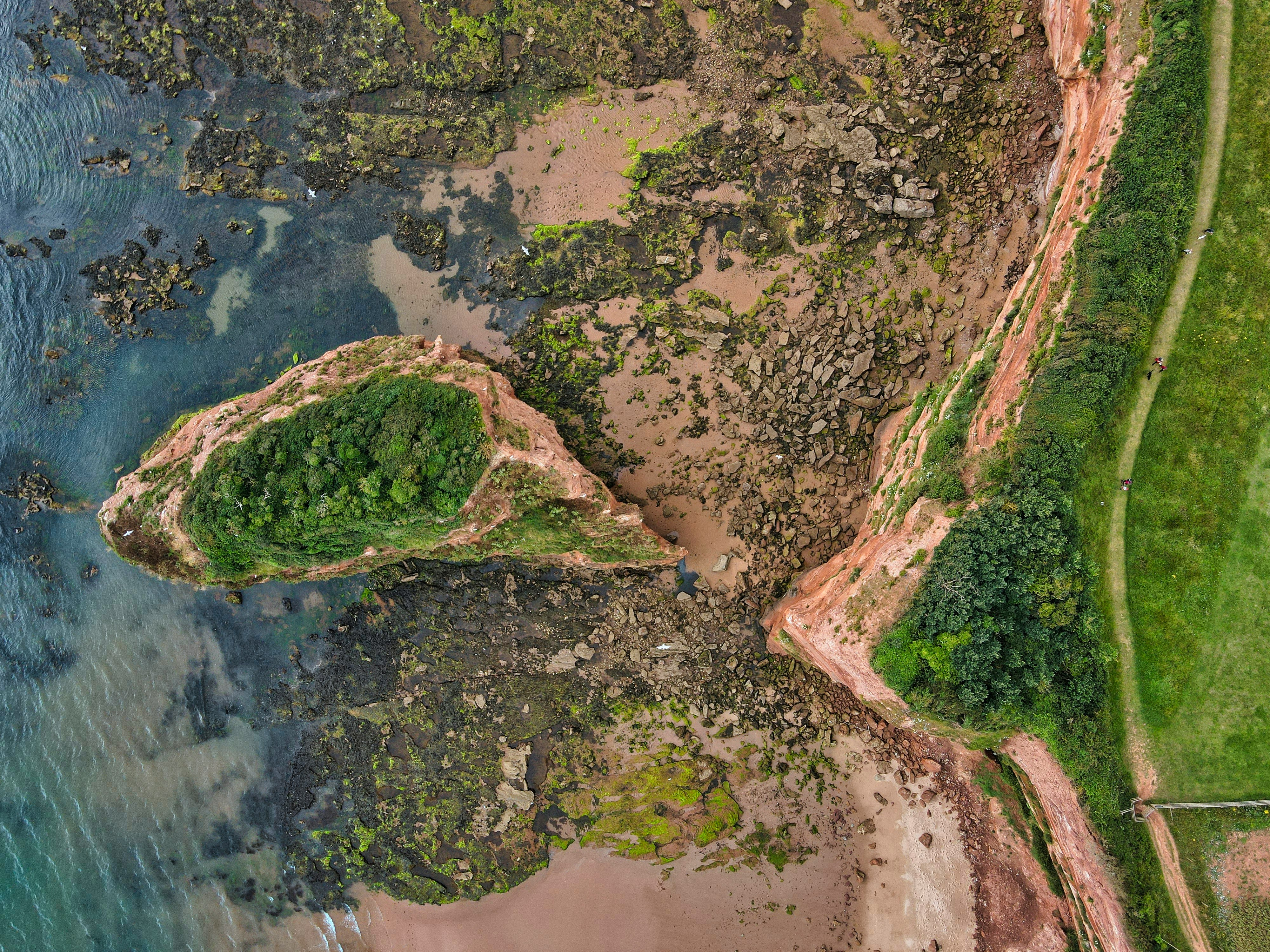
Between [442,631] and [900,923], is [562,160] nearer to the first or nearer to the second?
[442,631]

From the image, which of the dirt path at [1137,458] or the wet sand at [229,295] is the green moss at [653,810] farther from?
the wet sand at [229,295]

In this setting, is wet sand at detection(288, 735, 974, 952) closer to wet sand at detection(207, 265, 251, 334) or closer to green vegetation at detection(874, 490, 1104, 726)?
green vegetation at detection(874, 490, 1104, 726)

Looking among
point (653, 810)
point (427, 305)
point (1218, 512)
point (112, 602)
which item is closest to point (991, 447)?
point (1218, 512)

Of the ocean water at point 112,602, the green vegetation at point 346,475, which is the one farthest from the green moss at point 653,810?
the ocean water at point 112,602

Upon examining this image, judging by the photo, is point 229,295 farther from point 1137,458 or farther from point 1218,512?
point 1218,512

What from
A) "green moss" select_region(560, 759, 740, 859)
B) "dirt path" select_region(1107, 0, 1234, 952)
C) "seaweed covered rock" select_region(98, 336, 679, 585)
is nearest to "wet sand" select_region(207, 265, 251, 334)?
"seaweed covered rock" select_region(98, 336, 679, 585)

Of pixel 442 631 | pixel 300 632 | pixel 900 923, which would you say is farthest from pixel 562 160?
pixel 900 923
